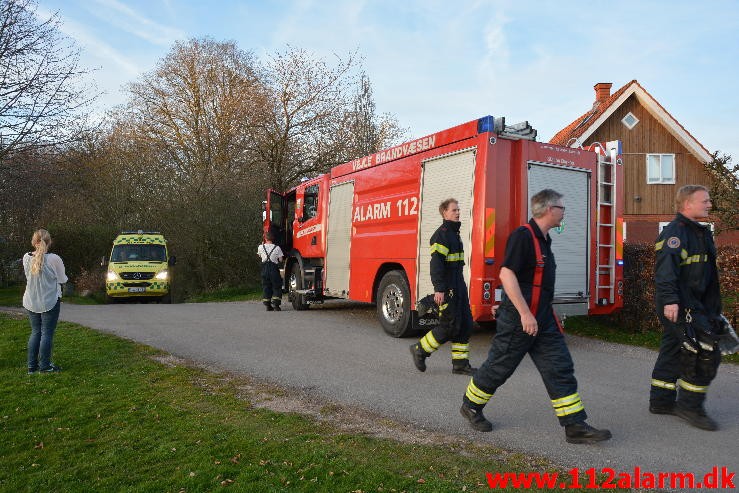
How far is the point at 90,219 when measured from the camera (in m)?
25.9

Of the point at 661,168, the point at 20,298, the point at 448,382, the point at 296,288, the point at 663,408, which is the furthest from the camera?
the point at 661,168

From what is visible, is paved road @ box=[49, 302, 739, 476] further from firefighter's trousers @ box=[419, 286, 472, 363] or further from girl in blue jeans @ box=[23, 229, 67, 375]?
girl in blue jeans @ box=[23, 229, 67, 375]

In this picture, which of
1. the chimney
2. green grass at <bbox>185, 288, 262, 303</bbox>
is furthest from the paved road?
the chimney

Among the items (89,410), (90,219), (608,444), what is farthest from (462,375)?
(90,219)

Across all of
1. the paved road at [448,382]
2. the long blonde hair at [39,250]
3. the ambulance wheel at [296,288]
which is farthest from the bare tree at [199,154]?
the long blonde hair at [39,250]

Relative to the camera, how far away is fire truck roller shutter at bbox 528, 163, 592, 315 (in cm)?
784

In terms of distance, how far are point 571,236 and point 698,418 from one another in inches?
150

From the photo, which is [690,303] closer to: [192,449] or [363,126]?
[192,449]

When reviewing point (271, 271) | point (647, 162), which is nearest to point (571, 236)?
point (271, 271)

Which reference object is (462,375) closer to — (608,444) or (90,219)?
(608,444)

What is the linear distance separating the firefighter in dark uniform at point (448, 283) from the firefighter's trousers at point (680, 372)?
78.3 inches

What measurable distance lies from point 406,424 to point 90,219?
24.9 metres

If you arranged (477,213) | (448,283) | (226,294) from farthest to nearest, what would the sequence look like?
(226,294)
(477,213)
(448,283)

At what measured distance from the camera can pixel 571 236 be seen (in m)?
8.07
